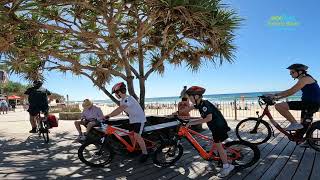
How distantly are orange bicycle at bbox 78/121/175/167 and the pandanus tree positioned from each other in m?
3.16

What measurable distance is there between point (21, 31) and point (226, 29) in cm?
500

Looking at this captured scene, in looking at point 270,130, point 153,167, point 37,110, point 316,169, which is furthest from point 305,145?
point 37,110

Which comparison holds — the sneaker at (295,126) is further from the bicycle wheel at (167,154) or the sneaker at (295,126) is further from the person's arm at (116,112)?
the person's arm at (116,112)

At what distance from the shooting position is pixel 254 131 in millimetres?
8148

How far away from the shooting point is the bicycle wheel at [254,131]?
822 centimetres

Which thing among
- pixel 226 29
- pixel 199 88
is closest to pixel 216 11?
pixel 226 29

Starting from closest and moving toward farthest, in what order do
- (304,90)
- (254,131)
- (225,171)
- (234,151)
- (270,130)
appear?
1. (225,171)
2. (234,151)
3. (304,90)
4. (254,131)
5. (270,130)

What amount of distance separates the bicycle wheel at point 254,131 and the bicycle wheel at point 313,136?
1.16 m

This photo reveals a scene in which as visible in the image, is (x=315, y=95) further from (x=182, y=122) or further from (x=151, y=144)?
(x=151, y=144)

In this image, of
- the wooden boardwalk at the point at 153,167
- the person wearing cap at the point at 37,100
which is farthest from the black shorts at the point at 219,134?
the person wearing cap at the point at 37,100

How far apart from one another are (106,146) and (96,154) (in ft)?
0.68

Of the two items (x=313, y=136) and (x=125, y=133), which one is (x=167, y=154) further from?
(x=313, y=136)

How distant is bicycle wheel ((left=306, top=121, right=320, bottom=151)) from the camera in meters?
7.08

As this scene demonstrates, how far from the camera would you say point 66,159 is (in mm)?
7422
